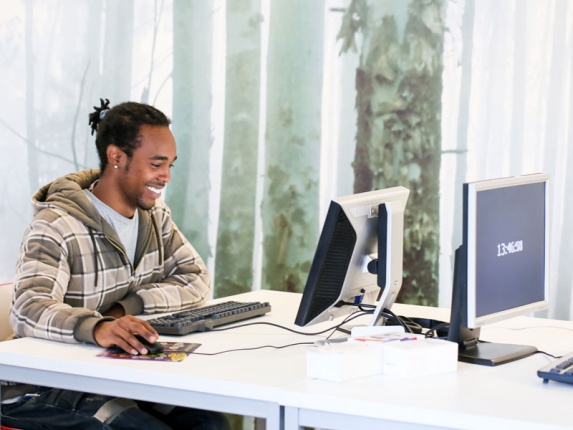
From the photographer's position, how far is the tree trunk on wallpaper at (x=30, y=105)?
13.3 feet

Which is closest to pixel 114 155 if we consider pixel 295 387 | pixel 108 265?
pixel 108 265

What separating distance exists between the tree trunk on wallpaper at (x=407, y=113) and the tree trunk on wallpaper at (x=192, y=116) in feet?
2.21

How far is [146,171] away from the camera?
104 inches

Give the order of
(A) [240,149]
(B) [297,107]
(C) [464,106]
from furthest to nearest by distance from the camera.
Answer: (A) [240,149] → (B) [297,107] → (C) [464,106]

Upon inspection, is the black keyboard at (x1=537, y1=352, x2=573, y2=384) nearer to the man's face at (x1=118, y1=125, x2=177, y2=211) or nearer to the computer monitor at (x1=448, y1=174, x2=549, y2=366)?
the computer monitor at (x1=448, y1=174, x2=549, y2=366)

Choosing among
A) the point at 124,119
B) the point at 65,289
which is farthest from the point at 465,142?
the point at 65,289

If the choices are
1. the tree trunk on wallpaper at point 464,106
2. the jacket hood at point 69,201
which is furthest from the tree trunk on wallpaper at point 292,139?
the jacket hood at point 69,201

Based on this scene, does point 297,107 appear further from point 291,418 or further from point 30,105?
point 291,418

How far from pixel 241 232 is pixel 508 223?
207 centimetres

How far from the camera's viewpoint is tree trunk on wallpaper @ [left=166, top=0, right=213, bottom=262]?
157 inches

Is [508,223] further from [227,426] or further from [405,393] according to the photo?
[227,426]

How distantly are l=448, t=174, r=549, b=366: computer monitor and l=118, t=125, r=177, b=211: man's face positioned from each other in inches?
39.7

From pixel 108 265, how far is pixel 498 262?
1.10 m

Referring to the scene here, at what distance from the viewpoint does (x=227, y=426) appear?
8.14ft
